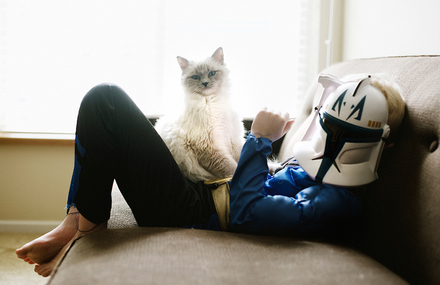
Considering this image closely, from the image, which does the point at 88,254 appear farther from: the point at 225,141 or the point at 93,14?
the point at 93,14

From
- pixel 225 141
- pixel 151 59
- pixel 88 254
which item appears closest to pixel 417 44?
pixel 225 141

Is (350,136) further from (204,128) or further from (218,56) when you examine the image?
(218,56)

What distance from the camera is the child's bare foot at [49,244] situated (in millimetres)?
864

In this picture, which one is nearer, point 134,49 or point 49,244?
point 49,244

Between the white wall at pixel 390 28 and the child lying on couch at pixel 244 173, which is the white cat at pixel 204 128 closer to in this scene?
the child lying on couch at pixel 244 173

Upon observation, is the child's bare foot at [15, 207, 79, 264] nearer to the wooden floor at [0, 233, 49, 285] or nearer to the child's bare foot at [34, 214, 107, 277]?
the child's bare foot at [34, 214, 107, 277]

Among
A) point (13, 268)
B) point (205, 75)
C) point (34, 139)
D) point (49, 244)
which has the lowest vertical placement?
Answer: point (13, 268)

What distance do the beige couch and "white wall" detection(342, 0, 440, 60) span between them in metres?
0.38

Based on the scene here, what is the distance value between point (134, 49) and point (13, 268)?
1459 mm

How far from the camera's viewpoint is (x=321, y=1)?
2.04 m

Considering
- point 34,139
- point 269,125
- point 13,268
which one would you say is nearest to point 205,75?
point 269,125

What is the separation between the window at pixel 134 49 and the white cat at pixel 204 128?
613 mm

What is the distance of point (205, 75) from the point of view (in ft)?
4.64

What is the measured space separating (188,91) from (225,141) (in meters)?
0.34
